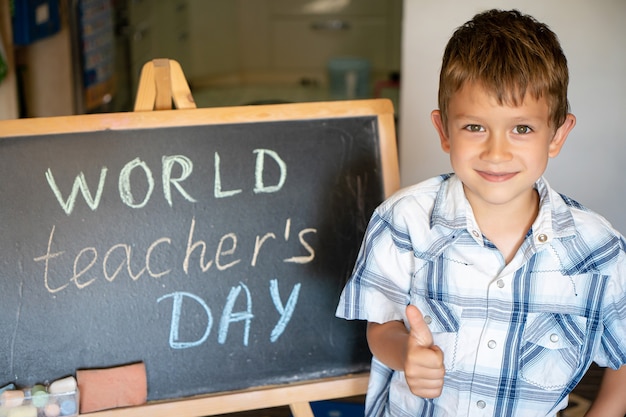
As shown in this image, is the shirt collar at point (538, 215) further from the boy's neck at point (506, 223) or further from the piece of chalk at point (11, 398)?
the piece of chalk at point (11, 398)

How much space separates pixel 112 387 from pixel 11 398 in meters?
0.17

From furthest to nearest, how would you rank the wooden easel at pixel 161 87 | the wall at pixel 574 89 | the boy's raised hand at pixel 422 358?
the wall at pixel 574 89, the wooden easel at pixel 161 87, the boy's raised hand at pixel 422 358

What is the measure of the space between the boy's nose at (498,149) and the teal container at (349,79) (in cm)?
461

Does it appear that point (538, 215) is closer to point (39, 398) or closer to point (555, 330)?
point (555, 330)

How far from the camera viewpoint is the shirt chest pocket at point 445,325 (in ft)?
4.56

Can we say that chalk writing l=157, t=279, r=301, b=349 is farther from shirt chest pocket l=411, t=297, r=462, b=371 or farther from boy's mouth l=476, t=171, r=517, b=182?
boy's mouth l=476, t=171, r=517, b=182

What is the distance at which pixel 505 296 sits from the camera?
137 cm

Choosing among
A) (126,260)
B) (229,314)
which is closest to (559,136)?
(229,314)

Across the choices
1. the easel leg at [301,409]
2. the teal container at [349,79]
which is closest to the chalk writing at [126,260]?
the easel leg at [301,409]

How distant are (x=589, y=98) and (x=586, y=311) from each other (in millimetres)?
1360

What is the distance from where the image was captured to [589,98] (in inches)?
102

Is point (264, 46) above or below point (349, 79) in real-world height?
above

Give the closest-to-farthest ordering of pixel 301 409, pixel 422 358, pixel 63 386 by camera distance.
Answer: pixel 422 358 < pixel 63 386 < pixel 301 409

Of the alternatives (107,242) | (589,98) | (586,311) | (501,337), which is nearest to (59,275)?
(107,242)
